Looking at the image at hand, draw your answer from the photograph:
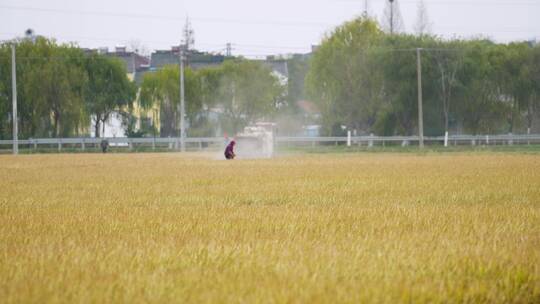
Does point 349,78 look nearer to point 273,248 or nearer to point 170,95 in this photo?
point 170,95

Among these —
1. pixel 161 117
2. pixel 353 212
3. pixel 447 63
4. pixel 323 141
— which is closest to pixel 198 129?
pixel 161 117

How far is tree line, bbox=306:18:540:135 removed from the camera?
7744 centimetres

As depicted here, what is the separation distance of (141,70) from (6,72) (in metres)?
42.5

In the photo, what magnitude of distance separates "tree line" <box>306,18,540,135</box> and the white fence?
2566 mm

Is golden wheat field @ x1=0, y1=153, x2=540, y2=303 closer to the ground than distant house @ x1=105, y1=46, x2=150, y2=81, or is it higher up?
closer to the ground

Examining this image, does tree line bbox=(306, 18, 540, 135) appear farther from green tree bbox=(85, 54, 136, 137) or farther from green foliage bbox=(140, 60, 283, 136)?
green tree bbox=(85, 54, 136, 137)

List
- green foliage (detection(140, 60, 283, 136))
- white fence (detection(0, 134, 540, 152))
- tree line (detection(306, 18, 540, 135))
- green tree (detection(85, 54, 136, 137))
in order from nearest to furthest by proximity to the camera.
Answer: white fence (detection(0, 134, 540, 152)) → tree line (detection(306, 18, 540, 135)) → green tree (detection(85, 54, 136, 137)) → green foliage (detection(140, 60, 283, 136))

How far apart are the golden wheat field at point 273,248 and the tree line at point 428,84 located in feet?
203

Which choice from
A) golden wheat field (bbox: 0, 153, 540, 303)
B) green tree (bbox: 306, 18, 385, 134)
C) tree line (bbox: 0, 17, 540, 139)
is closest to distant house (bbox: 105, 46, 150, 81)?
tree line (bbox: 0, 17, 540, 139)

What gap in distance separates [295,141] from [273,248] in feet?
229

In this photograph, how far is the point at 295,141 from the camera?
77938 mm

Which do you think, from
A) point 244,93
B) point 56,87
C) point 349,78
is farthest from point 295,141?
point 56,87

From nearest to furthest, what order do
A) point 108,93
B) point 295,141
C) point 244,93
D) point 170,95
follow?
point 295,141 → point 108,93 → point 170,95 → point 244,93

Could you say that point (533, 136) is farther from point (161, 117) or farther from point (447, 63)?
point (161, 117)
